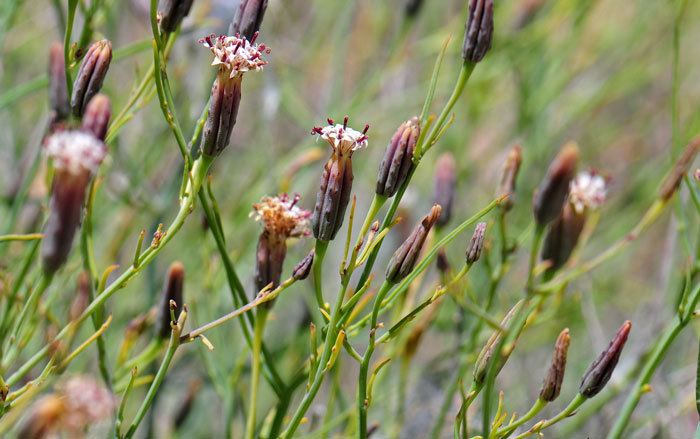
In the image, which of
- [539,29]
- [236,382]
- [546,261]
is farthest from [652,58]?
[236,382]

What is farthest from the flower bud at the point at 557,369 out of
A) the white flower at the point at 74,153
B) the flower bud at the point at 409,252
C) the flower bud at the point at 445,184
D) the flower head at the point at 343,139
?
the white flower at the point at 74,153

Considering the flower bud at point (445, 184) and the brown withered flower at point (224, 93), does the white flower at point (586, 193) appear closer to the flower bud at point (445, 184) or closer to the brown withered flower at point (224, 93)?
the flower bud at point (445, 184)

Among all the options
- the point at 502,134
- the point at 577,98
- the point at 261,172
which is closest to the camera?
the point at 261,172

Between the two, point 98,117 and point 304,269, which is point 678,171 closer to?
point 304,269

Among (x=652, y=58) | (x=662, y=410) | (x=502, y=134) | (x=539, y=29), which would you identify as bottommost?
(x=662, y=410)

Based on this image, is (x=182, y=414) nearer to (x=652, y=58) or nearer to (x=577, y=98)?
(x=577, y=98)

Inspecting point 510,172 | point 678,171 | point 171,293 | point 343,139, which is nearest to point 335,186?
point 343,139

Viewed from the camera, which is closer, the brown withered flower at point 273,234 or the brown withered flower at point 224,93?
the brown withered flower at point 224,93
